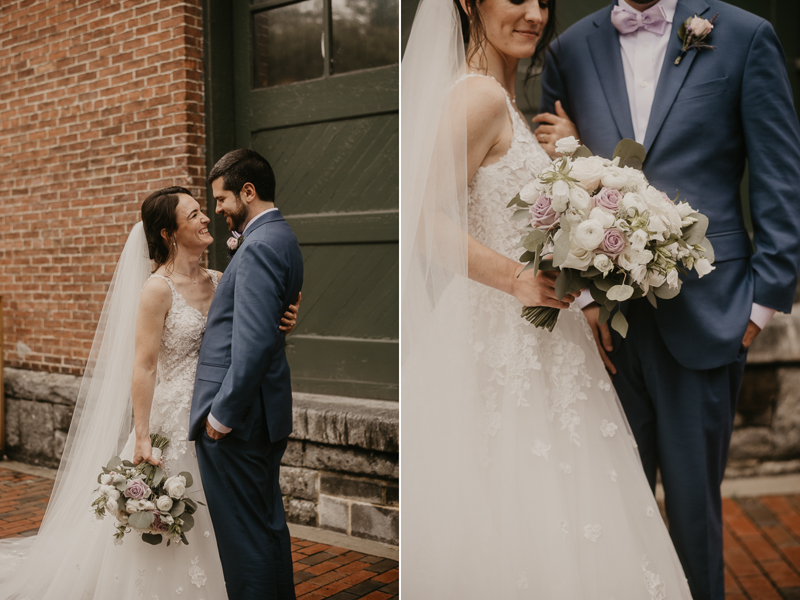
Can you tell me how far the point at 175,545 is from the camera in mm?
2756

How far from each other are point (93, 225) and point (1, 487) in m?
2.07

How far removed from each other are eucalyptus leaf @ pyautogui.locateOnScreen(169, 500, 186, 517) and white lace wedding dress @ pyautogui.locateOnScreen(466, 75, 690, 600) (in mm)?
1290

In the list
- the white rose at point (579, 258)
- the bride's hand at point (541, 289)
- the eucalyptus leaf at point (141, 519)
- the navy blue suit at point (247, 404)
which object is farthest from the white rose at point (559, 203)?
the eucalyptus leaf at point (141, 519)

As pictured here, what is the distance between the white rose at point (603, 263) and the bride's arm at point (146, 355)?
5.67 ft

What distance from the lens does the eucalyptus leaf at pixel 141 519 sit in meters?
2.53

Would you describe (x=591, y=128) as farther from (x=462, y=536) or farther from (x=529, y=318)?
(x=462, y=536)

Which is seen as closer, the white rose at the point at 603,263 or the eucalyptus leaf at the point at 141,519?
the white rose at the point at 603,263

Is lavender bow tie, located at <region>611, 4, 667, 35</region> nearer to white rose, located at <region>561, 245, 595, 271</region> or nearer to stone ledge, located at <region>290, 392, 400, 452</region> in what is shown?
white rose, located at <region>561, 245, 595, 271</region>

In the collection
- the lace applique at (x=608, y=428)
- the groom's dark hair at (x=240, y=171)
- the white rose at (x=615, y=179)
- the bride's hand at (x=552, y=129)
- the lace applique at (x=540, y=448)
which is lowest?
the lace applique at (x=540, y=448)

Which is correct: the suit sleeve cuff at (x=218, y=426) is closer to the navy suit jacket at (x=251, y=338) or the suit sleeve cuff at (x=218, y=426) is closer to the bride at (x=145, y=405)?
the navy suit jacket at (x=251, y=338)

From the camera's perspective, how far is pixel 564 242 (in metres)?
1.85

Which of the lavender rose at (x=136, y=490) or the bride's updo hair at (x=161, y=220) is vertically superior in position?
the bride's updo hair at (x=161, y=220)

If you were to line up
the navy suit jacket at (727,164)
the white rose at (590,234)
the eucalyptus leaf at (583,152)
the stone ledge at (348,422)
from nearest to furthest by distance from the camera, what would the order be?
the white rose at (590,234) → the eucalyptus leaf at (583,152) → the navy suit jacket at (727,164) → the stone ledge at (348,422)

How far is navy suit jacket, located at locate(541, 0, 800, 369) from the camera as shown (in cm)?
213
